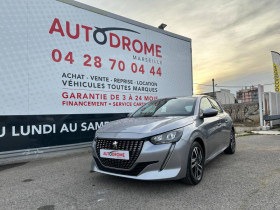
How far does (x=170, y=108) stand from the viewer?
4180 millimetres

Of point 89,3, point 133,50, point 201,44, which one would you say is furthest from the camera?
point 201,44

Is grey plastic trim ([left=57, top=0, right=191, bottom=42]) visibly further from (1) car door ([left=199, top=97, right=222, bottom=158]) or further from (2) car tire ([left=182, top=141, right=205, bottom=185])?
(2) car tire ([left=182, top=141, right=205, bottom=185])

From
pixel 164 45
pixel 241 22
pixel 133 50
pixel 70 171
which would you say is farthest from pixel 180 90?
pixel 70 171

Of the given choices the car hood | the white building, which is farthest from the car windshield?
the white building

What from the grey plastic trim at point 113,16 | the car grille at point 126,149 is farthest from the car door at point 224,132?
the grey plastic trim at point 113,16

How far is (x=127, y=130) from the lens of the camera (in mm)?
3189

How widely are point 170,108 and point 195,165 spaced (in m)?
1.24

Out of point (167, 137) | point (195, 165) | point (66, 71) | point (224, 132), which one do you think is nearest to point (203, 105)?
point (224, 132)

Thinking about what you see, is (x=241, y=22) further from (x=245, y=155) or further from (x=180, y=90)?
(x=245, y=155)

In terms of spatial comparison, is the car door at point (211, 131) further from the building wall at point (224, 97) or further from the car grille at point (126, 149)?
the building wall at point (224, 97)

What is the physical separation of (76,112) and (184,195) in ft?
13.3

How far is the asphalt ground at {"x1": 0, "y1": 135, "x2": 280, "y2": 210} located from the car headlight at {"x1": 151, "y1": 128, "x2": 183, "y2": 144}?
2.42 ft

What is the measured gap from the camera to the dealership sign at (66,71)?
5168 millimetres

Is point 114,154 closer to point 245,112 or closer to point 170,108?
point 170,108
